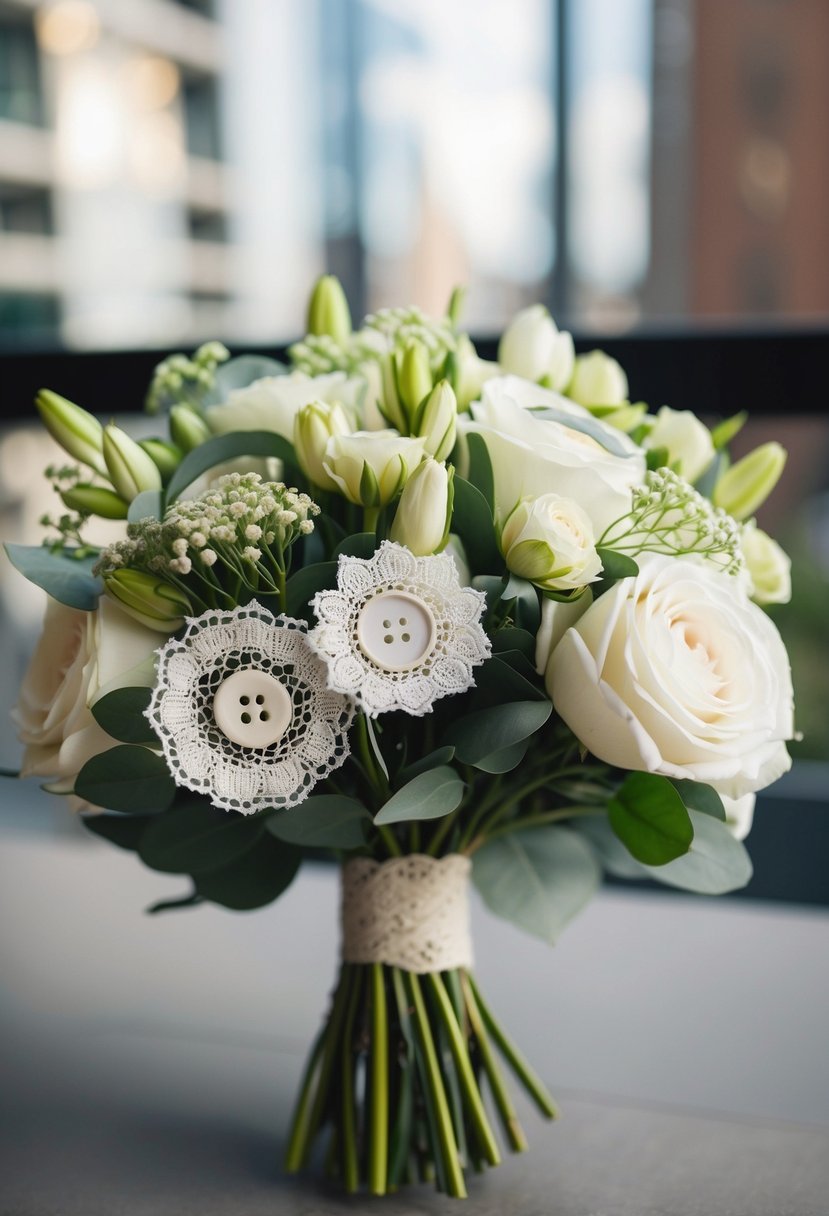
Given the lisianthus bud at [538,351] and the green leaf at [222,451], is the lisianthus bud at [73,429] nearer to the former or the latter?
the green leaf at [222,451]

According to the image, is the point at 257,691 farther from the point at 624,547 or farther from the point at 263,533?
the point at 624,547

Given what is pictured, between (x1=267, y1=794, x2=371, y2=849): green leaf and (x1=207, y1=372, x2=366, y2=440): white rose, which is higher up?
(x1=207, y1=372, x2=366, y2=440): white rose

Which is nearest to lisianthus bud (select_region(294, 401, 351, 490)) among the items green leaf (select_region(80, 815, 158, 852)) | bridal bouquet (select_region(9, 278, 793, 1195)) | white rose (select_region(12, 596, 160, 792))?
bridal bouquet (select_region(9, 278, 793, 1195))

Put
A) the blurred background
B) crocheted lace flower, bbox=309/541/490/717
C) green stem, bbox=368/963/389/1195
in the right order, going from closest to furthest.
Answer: crocheted lace flower, bbox=309/541/490/717
green stem, bbox=368/963/389/1195
the blurred background

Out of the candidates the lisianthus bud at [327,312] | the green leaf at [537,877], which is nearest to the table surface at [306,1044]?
the green leaf at [537,877]

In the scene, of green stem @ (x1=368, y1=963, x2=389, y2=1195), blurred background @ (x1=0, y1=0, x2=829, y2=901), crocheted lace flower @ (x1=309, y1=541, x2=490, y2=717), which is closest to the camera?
crocheted lace flower @ (x1=309, y1=541, x2=490, y2=717)

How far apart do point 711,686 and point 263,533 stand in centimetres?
20

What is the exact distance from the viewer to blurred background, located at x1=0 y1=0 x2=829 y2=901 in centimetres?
574

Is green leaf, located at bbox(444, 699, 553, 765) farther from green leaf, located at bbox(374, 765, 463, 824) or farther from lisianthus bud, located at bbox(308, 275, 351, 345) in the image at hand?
lisianthus bud, located at bbox(308, 275, 351, 345)

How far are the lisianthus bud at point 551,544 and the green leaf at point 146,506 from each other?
163 mm

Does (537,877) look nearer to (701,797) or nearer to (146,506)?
(701,797)

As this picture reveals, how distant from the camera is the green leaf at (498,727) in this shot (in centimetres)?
47

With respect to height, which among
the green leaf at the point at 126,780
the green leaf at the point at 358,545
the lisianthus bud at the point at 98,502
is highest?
the lisianthus bud at the point at 98,502

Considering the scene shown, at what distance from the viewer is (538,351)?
59 centimetres
